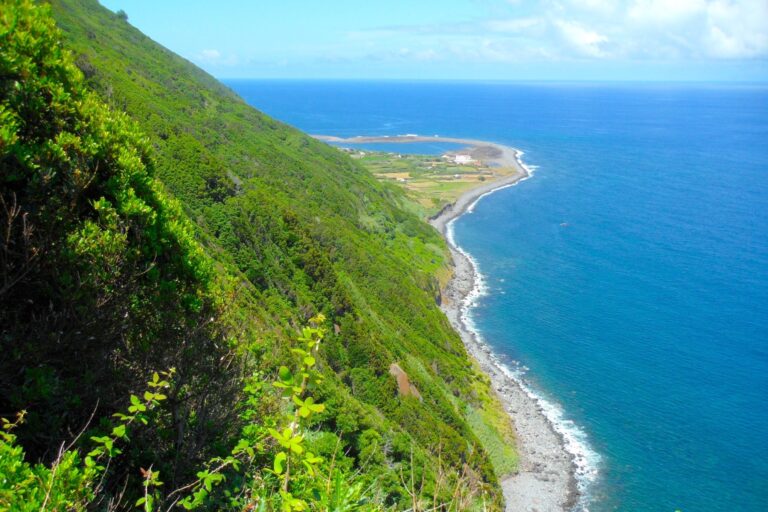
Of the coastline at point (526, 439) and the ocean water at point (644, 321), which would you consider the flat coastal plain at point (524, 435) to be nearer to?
the coastline at point (526, 439)

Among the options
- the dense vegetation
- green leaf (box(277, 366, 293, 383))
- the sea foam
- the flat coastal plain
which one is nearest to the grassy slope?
the dense vegetation

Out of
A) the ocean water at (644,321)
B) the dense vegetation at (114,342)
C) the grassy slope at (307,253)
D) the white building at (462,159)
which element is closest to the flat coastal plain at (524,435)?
the ocean water at (644,321)

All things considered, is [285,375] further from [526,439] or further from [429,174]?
[429,174]

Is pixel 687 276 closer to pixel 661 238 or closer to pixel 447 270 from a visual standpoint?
pixel 661 238

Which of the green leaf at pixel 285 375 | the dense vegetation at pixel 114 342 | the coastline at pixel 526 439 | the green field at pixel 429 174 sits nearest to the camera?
the green leaf at pixel 285 375

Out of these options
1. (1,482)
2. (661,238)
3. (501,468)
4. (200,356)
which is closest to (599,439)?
(501,468)

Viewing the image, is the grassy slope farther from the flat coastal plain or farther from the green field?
the green field

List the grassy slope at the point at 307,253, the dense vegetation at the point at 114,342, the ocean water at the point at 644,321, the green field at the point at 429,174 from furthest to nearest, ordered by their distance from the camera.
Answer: the green field at the point at 429,174 → the ocean water at the point at 644,321 → the grassy slope at the point at 307,253 → the dense vegetation at the point at 114,342
